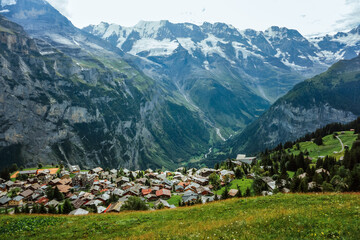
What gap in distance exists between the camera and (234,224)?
1839cm

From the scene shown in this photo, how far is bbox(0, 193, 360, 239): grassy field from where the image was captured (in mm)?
15375

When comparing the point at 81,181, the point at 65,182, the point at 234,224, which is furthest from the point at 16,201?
the point at 234,224

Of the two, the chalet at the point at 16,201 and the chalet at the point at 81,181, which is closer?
the chalet at the point at 16,201

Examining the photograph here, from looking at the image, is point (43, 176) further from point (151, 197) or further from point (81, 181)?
point (151, 197)

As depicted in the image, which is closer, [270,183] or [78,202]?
[270,183]

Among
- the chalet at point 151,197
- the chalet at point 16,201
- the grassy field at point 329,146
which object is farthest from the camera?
the grassy field at point 329,146

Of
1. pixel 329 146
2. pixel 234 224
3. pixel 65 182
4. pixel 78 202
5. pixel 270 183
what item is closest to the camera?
pixel 234 224

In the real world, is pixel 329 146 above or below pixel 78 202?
above

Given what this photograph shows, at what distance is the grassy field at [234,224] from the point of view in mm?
15375

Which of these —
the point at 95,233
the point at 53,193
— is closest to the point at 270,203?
the point at 95,233

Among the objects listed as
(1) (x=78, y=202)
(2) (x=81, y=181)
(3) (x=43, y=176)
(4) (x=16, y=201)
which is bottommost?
(3) (x=43, y=176)

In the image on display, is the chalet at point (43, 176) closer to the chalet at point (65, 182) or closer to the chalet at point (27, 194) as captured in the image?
the chalet at point (65, 182)

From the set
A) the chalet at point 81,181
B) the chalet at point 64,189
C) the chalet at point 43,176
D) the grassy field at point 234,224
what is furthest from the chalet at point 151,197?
the chalet at point 43,176

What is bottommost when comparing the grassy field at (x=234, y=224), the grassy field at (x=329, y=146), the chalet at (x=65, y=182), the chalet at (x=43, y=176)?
the chalet at (x=43, y=176)
